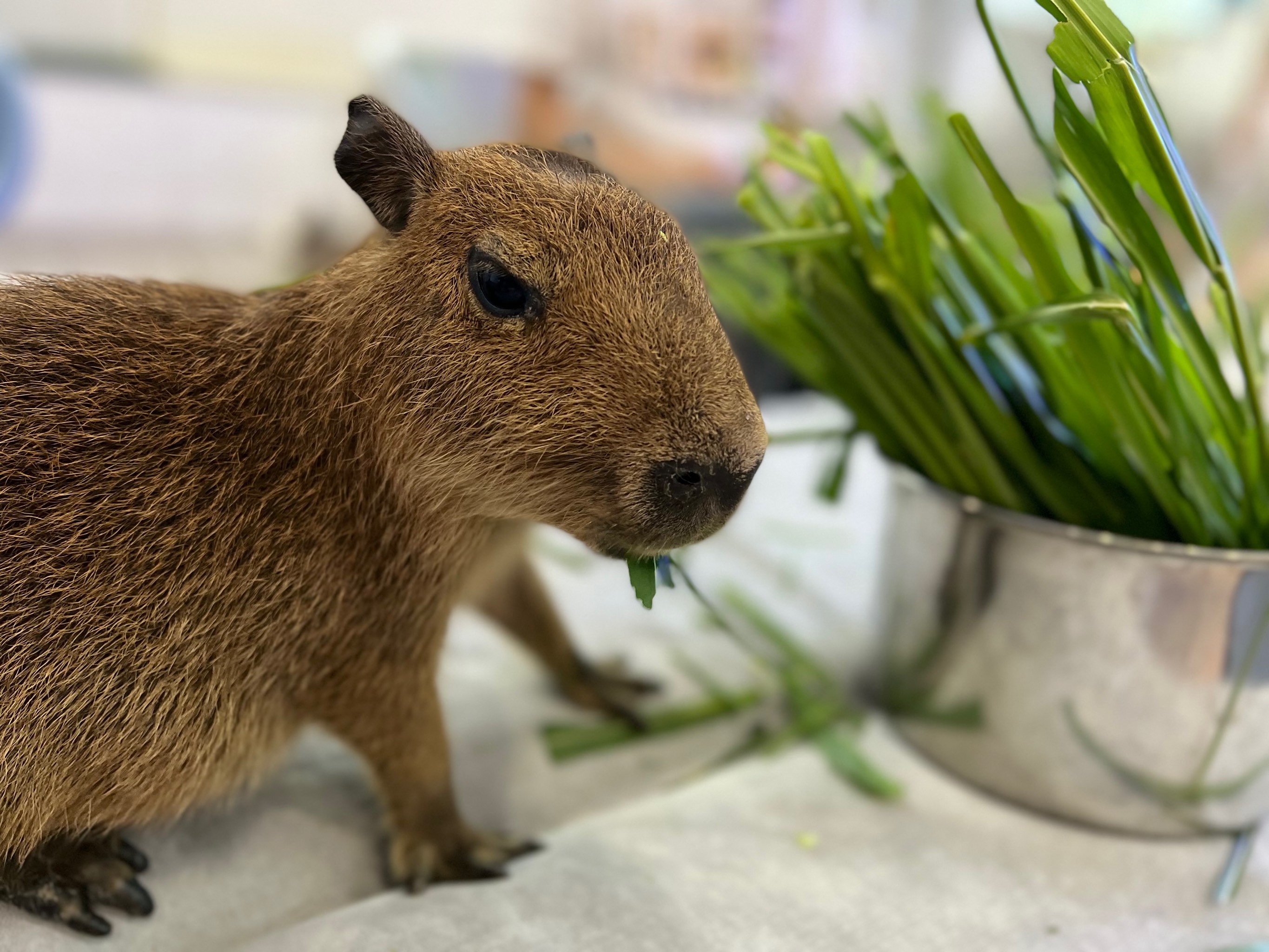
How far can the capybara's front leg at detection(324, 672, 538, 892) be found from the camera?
1.83ft

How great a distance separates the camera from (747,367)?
1.71m

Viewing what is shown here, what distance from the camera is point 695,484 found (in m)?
0.45

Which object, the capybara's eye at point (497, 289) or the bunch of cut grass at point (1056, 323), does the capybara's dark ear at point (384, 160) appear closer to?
the capybara's eye at point (497, 289)

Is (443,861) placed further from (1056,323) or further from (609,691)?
(1056,323)

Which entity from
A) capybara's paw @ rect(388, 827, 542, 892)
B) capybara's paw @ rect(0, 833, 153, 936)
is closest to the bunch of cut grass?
capybara's paw @ rect(388, 827, 542, 892)

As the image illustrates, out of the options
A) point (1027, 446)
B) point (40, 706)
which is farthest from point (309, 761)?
point (1027, 446)

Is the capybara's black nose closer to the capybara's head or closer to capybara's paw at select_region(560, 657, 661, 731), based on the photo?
the capybara's head

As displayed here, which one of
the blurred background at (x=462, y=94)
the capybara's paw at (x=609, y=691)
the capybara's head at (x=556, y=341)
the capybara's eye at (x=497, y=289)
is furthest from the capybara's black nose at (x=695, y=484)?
the blurred background at (x=462, y=94)

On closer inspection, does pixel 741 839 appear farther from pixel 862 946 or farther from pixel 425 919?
pixel 425 919

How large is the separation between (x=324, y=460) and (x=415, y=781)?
224mm

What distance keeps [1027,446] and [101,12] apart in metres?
1.96

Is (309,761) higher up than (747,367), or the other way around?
(747,367)

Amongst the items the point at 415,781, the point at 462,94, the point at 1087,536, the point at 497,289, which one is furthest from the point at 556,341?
the point at 462,94

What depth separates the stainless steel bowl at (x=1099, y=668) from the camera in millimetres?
624
